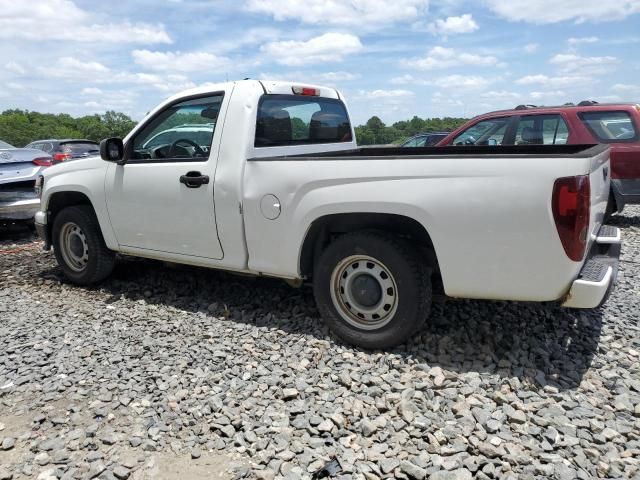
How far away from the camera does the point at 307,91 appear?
503 cm

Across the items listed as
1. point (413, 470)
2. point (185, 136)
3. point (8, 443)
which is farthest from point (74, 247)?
point (413, 470)

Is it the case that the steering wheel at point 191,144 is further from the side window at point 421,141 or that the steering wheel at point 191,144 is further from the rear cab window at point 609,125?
the side window at point 421,141

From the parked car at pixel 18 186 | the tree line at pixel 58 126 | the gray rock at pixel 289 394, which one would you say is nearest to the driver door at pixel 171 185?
the gray rock at pixel 289 394

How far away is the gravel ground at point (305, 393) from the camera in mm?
2721

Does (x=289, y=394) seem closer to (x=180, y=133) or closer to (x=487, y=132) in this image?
(x=180, y=133)

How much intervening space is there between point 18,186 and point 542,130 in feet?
26.2

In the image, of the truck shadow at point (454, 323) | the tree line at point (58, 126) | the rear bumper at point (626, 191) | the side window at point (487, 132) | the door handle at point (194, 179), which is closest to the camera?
the truck shadow at point (454, 323)

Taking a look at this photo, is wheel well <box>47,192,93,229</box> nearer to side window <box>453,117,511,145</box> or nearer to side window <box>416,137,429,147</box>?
side window <box>453,117,511,145</box>

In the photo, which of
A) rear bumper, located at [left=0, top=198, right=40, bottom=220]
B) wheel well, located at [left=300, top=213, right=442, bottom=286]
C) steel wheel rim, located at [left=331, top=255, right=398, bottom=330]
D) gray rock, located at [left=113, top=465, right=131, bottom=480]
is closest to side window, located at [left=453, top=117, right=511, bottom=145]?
wheel well, located at [left=300, top=213, right=442, bottom=286]

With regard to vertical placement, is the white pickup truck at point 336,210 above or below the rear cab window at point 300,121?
below

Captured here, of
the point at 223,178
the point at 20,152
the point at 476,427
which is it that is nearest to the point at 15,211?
the point at 20,152

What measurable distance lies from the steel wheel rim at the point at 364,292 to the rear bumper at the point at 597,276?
1.12 metres

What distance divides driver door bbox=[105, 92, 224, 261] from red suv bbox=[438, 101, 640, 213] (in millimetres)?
5343

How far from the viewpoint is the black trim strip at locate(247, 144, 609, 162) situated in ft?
11.0
